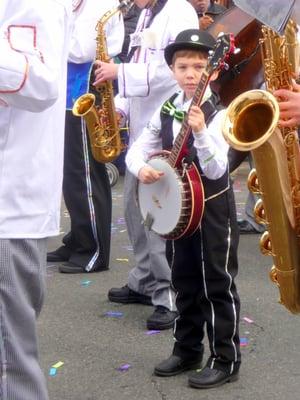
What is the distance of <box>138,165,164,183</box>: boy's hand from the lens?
3557 mm

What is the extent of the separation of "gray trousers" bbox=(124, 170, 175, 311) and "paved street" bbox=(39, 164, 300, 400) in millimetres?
140

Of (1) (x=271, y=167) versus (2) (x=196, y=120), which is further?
(2) (x=196, y=120)

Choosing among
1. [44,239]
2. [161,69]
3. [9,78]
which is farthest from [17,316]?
[161,69]

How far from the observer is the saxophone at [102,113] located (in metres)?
5.06

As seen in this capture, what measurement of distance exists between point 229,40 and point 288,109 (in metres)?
0.79

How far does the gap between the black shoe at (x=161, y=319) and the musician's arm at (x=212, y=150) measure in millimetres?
1091

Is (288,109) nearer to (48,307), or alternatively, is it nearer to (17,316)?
(17,316)

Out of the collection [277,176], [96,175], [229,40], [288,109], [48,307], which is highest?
[229,40]

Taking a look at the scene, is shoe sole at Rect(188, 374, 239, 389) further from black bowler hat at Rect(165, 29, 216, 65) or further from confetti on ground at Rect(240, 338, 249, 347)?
black bowler hat at Rect(165, 29, 216, 65)

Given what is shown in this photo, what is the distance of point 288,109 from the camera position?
2580 mm

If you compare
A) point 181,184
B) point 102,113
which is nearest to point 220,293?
point 181,184

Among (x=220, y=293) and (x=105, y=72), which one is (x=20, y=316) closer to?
(x=220, y=293)

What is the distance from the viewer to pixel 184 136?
3395mm

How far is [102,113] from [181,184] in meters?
1.80
